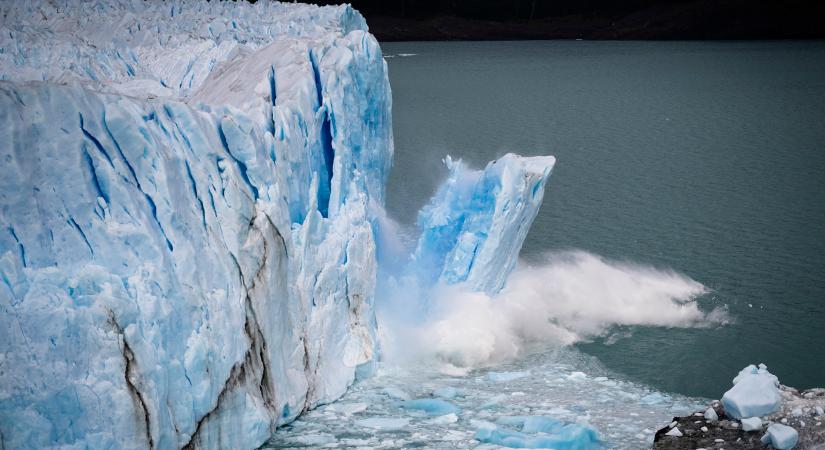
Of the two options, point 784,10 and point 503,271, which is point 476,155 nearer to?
point 503,271

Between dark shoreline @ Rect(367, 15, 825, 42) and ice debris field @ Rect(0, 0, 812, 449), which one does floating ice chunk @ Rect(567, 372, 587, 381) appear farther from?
dark shoreline @ Rect(367, 15, 825, 42)

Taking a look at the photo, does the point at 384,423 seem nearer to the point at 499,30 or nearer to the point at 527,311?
the point at 527,311

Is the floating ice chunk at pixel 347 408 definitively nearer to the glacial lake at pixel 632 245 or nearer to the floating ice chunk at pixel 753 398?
the glacial lake at pixel 632 245

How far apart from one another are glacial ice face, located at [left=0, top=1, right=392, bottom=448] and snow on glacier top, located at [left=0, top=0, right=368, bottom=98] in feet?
0.39

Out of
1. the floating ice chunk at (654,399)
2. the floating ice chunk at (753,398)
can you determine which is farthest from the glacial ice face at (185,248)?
the floating ice chunk at (753,398)

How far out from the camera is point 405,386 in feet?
23.6

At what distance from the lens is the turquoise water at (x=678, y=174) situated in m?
8.49

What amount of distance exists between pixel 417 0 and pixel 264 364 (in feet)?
119

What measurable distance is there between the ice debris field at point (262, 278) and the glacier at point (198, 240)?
0.05ft

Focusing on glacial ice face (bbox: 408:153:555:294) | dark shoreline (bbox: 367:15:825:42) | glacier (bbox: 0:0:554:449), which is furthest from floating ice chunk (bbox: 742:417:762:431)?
dark shoreline (bbox: 367:15:825:42)

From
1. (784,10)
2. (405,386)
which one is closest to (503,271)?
(405,386)

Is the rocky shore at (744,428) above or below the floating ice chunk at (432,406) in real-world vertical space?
above

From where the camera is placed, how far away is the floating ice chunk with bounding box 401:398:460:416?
6.64 meters

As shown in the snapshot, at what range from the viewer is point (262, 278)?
19.2ft
